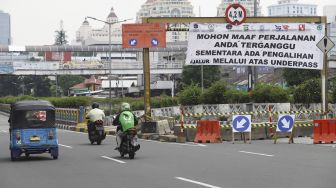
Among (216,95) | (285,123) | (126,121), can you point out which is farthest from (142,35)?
(216,95)

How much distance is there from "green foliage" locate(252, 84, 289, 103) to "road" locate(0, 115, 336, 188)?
27.7 metres

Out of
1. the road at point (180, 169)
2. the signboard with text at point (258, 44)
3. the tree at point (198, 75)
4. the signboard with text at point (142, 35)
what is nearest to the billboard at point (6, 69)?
the tree at point (198, 75)

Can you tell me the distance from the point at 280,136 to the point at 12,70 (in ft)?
306

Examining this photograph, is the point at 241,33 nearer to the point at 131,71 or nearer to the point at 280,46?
the point at 280,46

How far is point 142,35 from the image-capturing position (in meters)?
33.5

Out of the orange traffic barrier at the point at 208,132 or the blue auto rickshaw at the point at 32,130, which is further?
the orange traffic barrier at the point at 208,132

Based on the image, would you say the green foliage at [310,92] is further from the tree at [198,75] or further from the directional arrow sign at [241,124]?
the tree at [198,75]

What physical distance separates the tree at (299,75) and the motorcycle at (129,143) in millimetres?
52124

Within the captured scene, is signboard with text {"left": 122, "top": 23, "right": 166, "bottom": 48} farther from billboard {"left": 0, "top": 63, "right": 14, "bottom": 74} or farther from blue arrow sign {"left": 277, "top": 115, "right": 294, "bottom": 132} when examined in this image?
billboard {"left": 0, "top": 63, "right": 14, "bottom": 74}

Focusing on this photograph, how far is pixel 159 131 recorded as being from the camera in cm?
3203

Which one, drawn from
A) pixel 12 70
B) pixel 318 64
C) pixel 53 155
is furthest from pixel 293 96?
pixel 12 70

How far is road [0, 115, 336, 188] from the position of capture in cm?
1348

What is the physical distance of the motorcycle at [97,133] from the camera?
26.6 meters

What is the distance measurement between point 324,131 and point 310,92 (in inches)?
892
